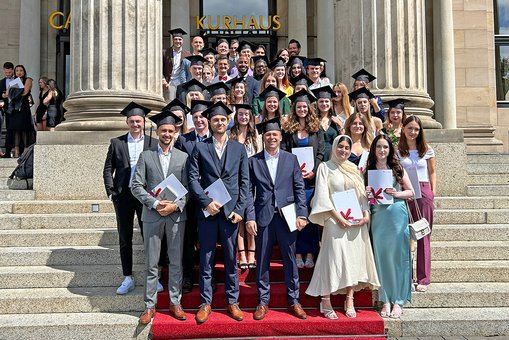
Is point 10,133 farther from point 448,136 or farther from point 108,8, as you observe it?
point 448,136

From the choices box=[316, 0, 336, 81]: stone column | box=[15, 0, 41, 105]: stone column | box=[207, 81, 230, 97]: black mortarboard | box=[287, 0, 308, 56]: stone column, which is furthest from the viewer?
box=[287, 0, 308, 56]: stone column

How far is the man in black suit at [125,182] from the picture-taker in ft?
20.1

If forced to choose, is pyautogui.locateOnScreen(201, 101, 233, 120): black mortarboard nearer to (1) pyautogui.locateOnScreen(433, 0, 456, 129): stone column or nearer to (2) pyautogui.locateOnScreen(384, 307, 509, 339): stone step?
(2) pyautogui.locateOnScreen(384, 307, 509, 339): stone step

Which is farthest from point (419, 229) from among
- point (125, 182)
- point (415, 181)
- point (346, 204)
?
point (125, 182)

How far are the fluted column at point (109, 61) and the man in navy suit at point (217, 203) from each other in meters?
3.51

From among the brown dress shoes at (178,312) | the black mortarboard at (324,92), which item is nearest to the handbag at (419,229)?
the black mortarboard at (324,92)

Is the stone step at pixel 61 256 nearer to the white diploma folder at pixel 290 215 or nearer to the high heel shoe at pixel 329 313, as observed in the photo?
the white diploma folder at pixel 290 215

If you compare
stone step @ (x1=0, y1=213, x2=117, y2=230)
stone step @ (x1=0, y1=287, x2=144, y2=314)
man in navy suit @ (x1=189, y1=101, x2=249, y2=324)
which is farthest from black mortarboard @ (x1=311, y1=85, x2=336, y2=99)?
stone step @ (x1=0, y1=213, x2=117, y2=230)

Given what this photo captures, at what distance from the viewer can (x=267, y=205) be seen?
582cm

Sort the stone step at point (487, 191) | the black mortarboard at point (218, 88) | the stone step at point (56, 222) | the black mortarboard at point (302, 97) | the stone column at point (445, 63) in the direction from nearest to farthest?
the black mortarboard at point (302, 97)
the black mortarboard at point (218, 88)
the stone step at point (56, 222)
the stone step at point (487, 191)
the stone column at point (445, 63)

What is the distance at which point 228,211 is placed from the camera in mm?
5688

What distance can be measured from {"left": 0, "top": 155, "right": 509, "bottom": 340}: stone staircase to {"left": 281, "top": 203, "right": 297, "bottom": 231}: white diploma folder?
1.52 m

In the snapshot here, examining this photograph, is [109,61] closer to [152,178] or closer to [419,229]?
[152,178]

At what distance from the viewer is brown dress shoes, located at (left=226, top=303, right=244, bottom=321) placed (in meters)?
5.60
